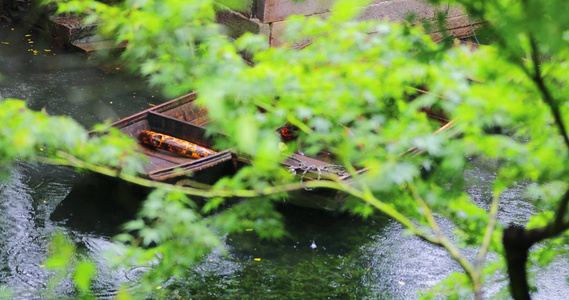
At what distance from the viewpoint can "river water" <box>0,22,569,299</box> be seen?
6219 millimetres

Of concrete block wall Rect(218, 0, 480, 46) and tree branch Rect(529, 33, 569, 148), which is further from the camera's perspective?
concrete block wall Rect(218, 0, 480, 46)

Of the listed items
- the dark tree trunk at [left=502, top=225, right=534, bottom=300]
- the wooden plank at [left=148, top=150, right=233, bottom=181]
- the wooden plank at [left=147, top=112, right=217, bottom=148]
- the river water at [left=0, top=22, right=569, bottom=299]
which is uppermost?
the dark tree trunk at [left=502, top=225, right=534, bottom=300]

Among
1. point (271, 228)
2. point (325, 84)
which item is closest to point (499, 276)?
point (271, 228)

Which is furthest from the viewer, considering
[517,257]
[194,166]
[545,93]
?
[194,166]

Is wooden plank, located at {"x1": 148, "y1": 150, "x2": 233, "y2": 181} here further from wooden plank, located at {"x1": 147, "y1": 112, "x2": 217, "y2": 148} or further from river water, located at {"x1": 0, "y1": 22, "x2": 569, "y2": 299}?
river water, located at {"x1": 0, "y1": 22, "x2": 569, "y2": 299}

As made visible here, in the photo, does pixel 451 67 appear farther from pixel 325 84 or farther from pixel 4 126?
pixel 4 126

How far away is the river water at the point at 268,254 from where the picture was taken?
6219 millimetres

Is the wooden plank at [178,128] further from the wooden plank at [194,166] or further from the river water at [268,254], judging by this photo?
the river water at [268,254]

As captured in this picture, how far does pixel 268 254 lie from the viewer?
681 centimetres

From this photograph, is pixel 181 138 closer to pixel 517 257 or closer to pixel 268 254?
pixel 268 254

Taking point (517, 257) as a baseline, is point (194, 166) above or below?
below

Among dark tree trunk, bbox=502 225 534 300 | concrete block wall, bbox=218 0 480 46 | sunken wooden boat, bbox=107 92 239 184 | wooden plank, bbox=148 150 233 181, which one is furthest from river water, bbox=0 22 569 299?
concrete block wall, bbox=218 0 480 46

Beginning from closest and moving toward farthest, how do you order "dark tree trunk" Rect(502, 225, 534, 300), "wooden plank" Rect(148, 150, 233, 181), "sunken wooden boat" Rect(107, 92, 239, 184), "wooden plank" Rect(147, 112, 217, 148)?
"dark tree trunk" Rect(502, 225, 534, 300) < "wooden plank" Rect(148, 150, 233, 181) < "sunken wooden boat" Rect(107, 92, 239, 184) < "wooden plank" Rect(147, 112, 217, 148)

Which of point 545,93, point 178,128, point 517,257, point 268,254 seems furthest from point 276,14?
point 545,93
